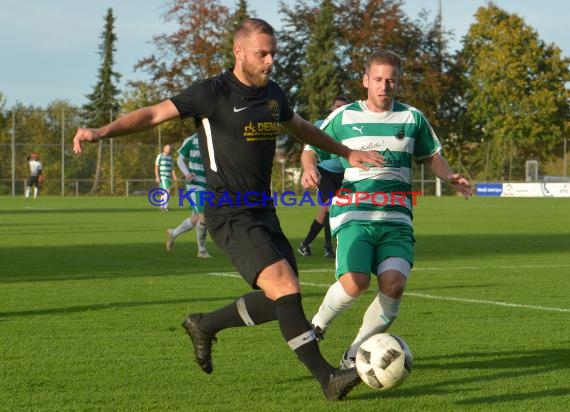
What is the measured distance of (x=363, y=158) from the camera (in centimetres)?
588

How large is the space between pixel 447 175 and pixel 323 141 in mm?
939

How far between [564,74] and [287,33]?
55.8ft

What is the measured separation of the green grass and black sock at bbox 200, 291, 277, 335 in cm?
31

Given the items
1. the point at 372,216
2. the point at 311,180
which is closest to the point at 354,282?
the point at 372,216

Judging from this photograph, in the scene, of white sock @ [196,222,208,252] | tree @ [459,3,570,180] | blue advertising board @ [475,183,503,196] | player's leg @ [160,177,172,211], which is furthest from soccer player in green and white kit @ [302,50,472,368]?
tree @ [459,3,570,180]

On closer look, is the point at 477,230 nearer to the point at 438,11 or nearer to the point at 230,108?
the point at 230,108

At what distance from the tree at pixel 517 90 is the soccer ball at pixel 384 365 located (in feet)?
183

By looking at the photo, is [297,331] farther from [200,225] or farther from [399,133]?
[200,225]

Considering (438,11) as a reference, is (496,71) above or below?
below

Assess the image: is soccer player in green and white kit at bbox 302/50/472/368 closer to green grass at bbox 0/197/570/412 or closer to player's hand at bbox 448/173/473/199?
player's hand at bbox 448/173/473/199

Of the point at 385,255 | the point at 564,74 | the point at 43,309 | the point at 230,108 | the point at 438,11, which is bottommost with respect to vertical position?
the point at 43,309

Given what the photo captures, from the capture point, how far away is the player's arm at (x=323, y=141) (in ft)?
19.4

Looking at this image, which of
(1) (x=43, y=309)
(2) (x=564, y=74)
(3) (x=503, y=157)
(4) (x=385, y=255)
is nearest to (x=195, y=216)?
(1) (x=43, y=309)

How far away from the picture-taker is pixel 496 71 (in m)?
61.6
